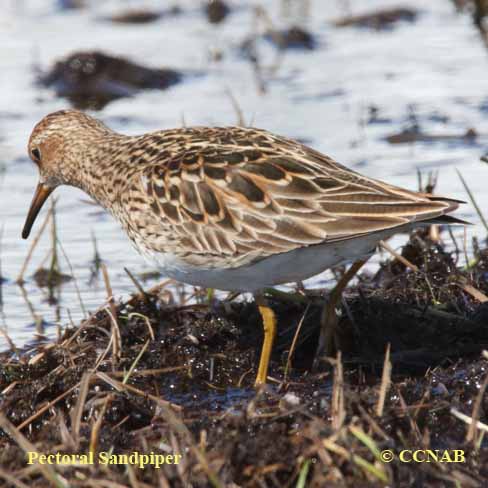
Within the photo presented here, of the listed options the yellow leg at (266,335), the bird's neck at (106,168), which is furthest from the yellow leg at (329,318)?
the bird's neck at (106,168)

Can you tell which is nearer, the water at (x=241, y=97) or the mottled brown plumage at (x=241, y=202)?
the mottled brown plumage at (x=241, y=202)

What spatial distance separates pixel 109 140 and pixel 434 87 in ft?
18.4

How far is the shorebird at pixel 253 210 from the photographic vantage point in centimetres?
544

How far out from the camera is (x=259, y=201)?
5.64m

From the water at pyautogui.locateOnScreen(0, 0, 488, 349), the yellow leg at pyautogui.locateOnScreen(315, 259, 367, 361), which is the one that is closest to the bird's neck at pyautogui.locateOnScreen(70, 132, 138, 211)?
the water at pyautogui.locateOnScreen(0, 0, 488, 349)

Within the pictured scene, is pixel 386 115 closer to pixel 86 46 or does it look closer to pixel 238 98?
pixel 238 98

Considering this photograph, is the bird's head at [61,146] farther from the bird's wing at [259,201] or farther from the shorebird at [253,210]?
the bird's wing at [259,201]

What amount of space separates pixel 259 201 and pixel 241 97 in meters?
6.12

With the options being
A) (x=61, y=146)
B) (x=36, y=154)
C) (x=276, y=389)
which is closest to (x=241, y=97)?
(x=36, y=154)

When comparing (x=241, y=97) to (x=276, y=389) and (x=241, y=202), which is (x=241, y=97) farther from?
(x=276, y=389)

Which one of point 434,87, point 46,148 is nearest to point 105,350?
point 46,148

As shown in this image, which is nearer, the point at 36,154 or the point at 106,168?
the point at 106,168

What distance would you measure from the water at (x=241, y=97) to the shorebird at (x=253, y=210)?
59.4 inches

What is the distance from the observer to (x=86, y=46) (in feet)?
44.9
